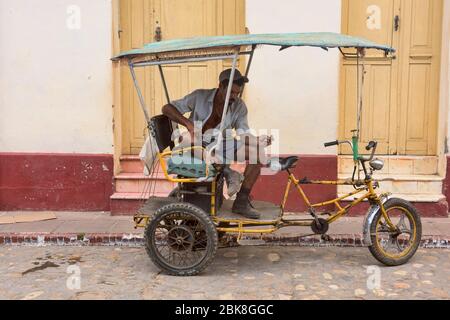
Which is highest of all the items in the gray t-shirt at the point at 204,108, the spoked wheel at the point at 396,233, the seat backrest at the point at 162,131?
the gray t-shirt at the point at 204,108

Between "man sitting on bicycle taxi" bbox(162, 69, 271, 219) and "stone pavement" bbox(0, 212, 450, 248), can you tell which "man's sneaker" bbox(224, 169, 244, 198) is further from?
"stone pavement" bbox(0, 212, 450, 248)

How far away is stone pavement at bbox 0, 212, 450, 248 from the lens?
6.30 m

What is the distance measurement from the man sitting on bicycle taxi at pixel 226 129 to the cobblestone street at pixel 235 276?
0.62 metres

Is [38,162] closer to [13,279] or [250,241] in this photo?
[13,279]

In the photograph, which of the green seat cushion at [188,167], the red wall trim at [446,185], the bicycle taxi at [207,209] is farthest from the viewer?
the red wall trim at [446,185]

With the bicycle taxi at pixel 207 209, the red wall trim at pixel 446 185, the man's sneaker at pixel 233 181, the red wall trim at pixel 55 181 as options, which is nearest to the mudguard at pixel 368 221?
the bicycle taxi at pixel 207 209

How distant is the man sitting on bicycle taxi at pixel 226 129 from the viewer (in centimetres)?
525

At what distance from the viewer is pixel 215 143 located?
5.13 meters

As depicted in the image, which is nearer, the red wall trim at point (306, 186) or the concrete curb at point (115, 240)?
the concrete curb at point (115, 240)

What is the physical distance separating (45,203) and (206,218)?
327 cm

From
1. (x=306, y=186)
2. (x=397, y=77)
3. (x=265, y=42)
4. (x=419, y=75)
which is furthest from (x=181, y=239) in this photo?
(x=419, y=75)

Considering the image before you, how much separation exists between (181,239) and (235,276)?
59 cm

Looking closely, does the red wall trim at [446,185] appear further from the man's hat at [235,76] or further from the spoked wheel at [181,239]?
the spoked wheel at [181,239]
